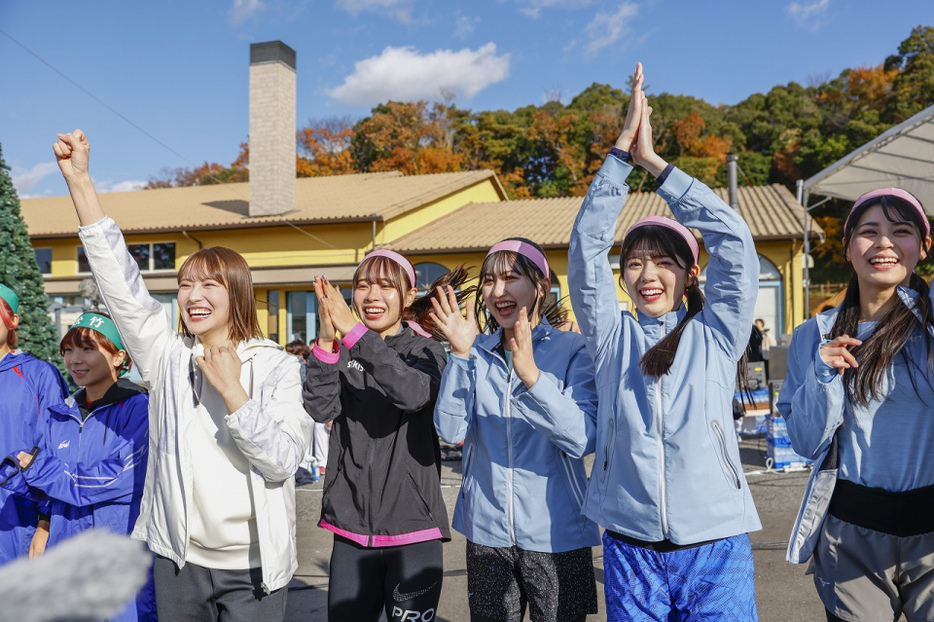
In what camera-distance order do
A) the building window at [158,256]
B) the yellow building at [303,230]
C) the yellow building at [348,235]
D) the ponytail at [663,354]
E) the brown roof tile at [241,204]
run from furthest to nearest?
1. the building window at [158,256]
2. the brown roof tile at [241,204]
3. the yellow building at [303,230]
4. the yellow building at [348,235]
5. the ponytail at [663,354]

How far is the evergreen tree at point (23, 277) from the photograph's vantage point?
8.46 meters

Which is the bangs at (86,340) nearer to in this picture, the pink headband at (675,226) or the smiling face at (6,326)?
the smiling face at (6,326)

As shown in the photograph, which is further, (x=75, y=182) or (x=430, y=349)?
(x=430, y=349)

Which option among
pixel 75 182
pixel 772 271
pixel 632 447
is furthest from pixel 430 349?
pixel 772 271

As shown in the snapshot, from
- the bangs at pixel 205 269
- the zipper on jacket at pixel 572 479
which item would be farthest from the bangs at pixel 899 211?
the bangs at pixel 205 269

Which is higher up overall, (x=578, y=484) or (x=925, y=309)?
(x=925, y=309)

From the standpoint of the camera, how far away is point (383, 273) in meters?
3.01

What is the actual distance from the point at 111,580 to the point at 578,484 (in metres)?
2.19

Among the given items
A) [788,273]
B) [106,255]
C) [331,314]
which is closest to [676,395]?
[331,314]

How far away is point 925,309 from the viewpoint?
223 centimetres

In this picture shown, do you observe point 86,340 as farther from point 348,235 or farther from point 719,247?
point 348,235

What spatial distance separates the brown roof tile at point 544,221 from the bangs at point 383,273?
538 inches

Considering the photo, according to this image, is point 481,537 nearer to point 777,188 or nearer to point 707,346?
point 707,346

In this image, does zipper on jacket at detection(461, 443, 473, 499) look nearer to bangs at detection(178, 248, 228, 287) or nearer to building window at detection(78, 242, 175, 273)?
bangs at detection(178, 248, 228, 287)
